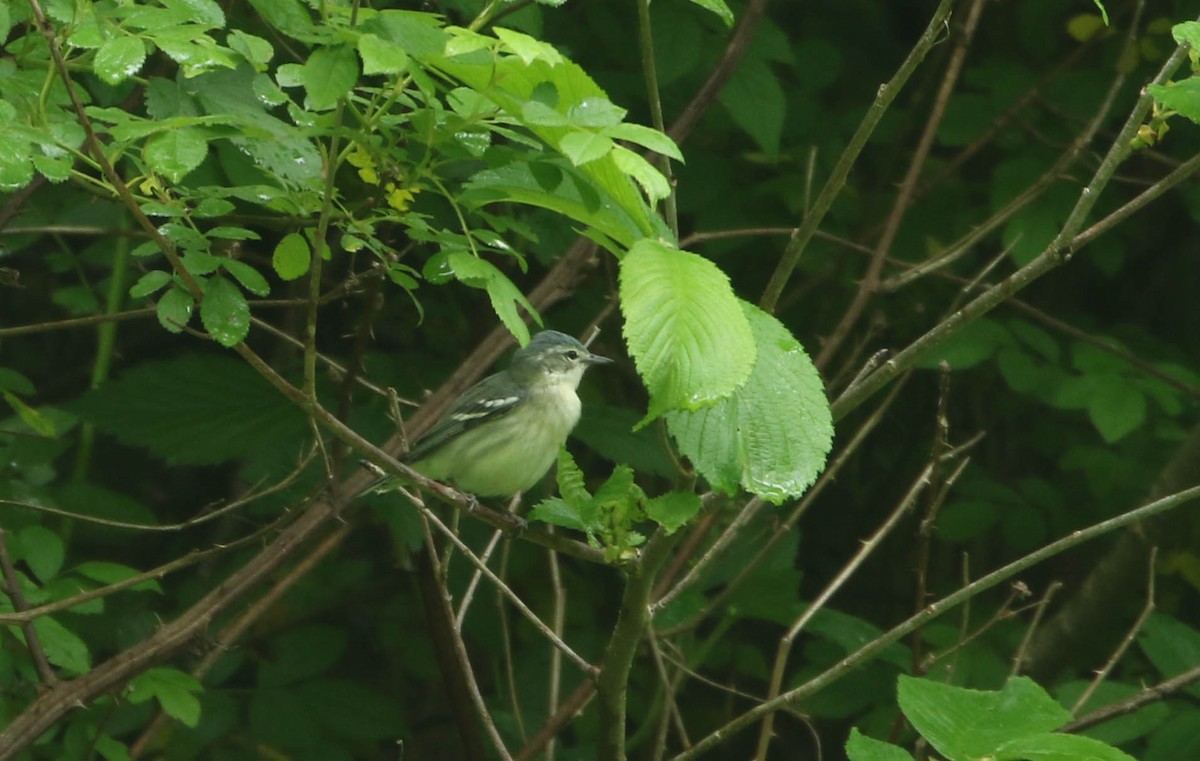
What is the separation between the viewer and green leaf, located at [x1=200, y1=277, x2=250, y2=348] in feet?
8.26

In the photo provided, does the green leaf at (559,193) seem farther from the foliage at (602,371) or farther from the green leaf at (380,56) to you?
the green leaf at (380,56)

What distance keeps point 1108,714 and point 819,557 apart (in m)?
2.90

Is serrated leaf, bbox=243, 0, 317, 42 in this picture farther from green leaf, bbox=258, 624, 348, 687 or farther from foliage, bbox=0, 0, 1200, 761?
green leaf, bbox=258, 624, 348, 687

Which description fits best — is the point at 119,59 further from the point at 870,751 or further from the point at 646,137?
the point at 870,751

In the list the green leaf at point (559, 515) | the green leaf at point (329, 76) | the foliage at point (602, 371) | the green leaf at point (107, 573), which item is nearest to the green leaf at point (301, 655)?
the foliage at point (602, 371)

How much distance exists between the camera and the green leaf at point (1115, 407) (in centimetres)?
471

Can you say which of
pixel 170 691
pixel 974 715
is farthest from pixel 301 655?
pixel 974 715

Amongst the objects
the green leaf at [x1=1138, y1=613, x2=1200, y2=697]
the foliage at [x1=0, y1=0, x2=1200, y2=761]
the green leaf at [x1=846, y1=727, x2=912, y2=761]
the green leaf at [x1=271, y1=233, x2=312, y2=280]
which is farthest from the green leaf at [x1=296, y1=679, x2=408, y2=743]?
the green leaf at [x1=846, y1=727, x2=912, y2=761]

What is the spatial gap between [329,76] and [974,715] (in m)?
1.43

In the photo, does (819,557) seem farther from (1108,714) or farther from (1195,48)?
(1195,48)

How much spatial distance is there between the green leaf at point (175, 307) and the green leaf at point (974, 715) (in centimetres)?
142

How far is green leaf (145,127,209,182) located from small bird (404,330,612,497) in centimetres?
218

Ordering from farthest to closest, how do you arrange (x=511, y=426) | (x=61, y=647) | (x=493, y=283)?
(x=511, y=426), (x=61, y=647), (x=493, y=283)

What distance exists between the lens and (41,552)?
394 centimetres
